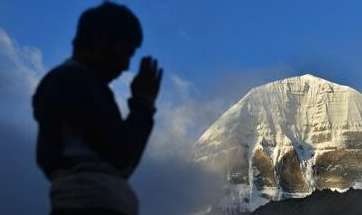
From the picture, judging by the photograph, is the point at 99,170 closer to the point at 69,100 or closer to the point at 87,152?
the point at 87,152

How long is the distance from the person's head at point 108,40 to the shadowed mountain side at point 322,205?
320 ft

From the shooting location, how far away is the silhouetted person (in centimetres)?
291

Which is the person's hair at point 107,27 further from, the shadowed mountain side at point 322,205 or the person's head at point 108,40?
the shadowed mountain side at point 322,205

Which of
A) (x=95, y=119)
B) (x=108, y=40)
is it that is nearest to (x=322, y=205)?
(x=108, y=40)

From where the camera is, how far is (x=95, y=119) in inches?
118

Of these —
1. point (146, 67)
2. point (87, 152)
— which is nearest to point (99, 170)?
point (87, 152)

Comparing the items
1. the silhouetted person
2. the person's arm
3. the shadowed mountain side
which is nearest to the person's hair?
the silhouetted person

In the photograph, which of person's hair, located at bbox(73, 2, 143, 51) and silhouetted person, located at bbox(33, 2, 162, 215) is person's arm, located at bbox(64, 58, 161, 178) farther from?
person's hair, located at bbox(73, 2, 143, 51)

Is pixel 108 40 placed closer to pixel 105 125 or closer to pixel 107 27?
pixel 107 27

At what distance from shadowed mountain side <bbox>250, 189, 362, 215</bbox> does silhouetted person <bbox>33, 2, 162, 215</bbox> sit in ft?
320

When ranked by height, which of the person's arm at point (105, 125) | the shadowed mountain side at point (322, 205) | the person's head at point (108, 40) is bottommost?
the person's arm at point (105, 125)

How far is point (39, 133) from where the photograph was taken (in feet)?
10.1

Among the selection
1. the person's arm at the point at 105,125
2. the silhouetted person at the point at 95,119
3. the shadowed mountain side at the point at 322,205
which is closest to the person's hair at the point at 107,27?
the silhouetted person at the point at 95,119

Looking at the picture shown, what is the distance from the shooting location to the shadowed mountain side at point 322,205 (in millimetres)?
102562
